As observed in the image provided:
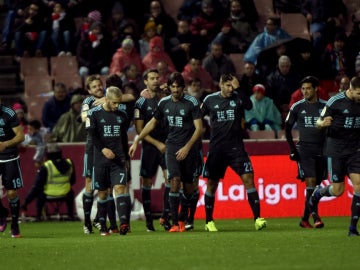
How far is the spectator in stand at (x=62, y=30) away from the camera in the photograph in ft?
95.7

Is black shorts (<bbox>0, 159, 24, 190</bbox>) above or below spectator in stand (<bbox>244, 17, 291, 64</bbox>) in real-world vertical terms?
below

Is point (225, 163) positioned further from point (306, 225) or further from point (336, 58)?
point (336, 58)

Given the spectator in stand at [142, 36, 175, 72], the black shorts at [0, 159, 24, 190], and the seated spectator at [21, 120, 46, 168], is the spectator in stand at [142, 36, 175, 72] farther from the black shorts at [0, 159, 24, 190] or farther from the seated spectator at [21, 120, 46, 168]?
the black shorts at [0, 159, 24, 190]

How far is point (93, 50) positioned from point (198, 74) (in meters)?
2.97

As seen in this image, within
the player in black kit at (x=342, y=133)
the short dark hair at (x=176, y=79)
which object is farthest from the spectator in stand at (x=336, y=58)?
the player in black kit at (x=342, y=133)

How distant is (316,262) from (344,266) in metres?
0.48

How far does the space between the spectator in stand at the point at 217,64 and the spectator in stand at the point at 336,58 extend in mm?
2034

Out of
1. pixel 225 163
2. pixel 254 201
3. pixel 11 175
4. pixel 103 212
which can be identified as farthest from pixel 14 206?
pixel 254 201

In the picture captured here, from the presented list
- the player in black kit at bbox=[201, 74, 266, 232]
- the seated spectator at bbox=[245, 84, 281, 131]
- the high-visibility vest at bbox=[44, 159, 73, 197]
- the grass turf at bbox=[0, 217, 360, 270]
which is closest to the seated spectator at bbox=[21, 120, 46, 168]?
the high-visibility vest at bbox=[44, 159, 73, 197]

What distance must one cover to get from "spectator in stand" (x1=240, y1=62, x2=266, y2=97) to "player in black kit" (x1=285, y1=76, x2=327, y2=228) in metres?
6.42

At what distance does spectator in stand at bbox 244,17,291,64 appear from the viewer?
1085 inches

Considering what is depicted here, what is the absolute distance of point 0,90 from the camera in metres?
29.6

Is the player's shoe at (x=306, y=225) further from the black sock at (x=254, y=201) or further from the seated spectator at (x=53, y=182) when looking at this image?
the seated spectator at (x=53, y=182)

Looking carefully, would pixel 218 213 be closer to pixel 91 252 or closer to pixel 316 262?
pixel 91 252
